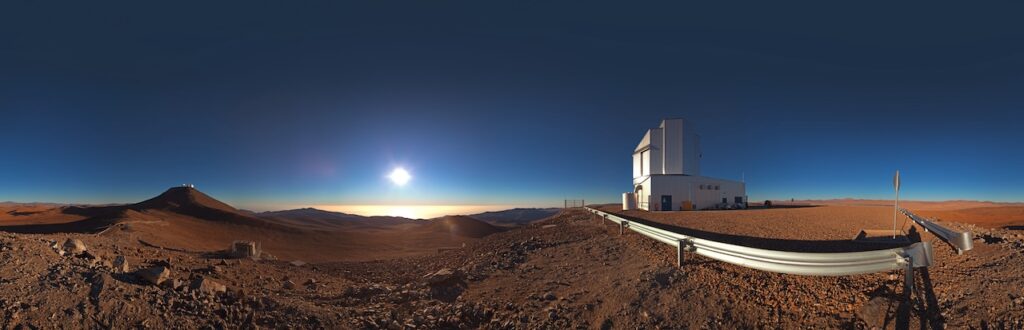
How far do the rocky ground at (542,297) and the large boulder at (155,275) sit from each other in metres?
0.02

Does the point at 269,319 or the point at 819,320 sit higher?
the point at 819,320

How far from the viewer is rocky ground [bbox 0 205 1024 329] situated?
4.86 meters

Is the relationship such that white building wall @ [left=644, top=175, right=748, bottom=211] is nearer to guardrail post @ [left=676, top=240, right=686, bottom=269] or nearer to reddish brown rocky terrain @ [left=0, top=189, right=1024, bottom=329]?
reddish brown rocky terrain @ [left=0, top=189, right=1024, bottom=329]

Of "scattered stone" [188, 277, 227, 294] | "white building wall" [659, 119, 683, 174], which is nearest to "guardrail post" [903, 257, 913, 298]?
"scattered stone" [188, 277, 227, 294]

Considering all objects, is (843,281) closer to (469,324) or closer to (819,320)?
(819,320)

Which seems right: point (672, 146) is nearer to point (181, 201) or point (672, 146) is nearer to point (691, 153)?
point (691, 153)

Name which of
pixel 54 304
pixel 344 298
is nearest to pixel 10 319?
pixel 54 304

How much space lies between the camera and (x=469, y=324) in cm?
691

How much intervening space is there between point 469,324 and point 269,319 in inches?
115

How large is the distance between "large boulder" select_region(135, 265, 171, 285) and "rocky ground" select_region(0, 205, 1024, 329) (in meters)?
0.02

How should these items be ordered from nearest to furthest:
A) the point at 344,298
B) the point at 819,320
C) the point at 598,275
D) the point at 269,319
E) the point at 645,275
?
the point at 819,320
the point at 269,319
the point at 645,275
the point at 598,275
the point at 344,298

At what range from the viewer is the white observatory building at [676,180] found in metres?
35.8

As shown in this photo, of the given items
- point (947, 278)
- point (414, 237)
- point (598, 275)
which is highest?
point (947, 278)

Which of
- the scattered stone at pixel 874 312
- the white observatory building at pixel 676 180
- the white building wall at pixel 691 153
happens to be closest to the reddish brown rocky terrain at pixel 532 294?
the scattered stone at pixel 874 312
